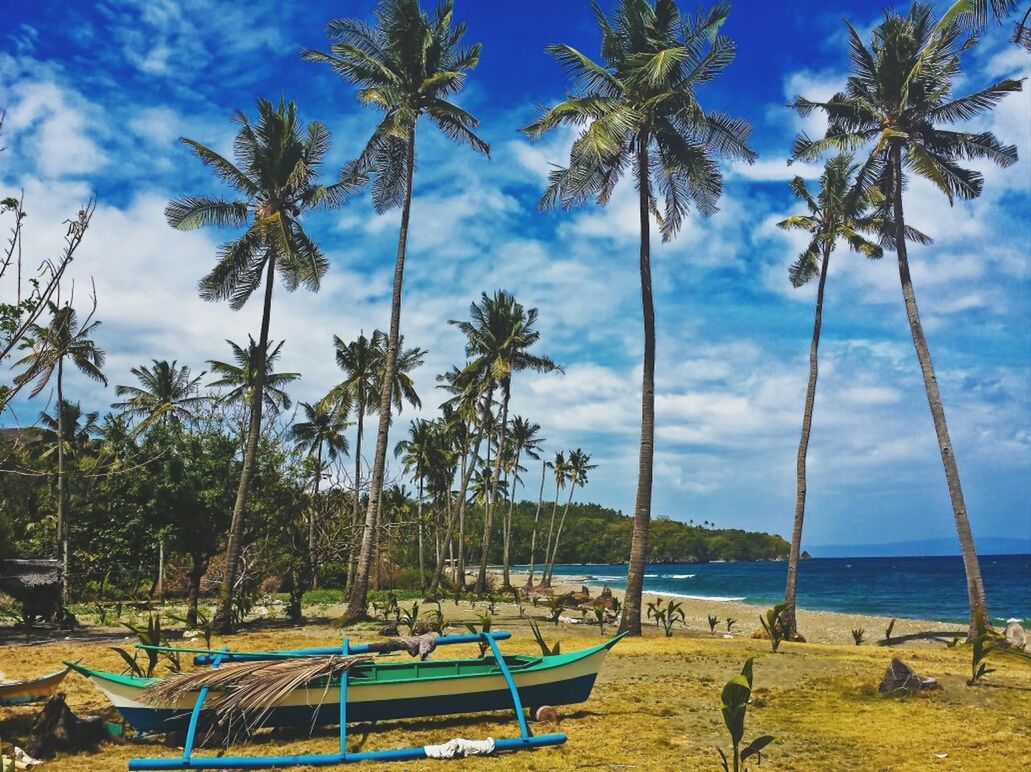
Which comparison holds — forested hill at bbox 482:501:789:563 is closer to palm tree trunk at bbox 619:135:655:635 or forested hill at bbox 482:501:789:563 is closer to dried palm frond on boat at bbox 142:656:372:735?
palm tree trunk at bbox 619:135:655:635

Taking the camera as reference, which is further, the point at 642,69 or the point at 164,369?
the point at 164,369

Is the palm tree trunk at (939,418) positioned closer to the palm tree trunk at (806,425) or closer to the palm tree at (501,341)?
the palm tree trunk at (806,425)

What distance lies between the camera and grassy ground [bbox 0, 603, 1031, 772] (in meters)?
7.17

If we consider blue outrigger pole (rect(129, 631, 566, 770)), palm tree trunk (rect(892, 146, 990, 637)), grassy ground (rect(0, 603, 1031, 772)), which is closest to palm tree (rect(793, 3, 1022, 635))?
palm tree trunk (rect(892, 146, 990, 637))

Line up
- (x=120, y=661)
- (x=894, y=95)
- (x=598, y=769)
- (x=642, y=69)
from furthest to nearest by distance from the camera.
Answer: (x=894, y=95), (x=642, y=69), (x=120, y=661), (x=598, y=769)

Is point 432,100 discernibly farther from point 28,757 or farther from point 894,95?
point 28,757

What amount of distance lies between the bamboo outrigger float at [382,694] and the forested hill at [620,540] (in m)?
109

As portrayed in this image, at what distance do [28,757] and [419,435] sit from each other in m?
39.0

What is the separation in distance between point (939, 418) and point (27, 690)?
19794 millimetres

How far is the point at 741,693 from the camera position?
19.5 ft

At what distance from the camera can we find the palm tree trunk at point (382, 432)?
2039 centimetres

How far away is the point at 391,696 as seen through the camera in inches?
308

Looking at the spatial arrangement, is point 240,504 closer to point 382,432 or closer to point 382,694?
point 382,432

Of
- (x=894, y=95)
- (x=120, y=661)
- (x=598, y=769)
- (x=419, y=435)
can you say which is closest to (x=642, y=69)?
(x=894, y=95)
